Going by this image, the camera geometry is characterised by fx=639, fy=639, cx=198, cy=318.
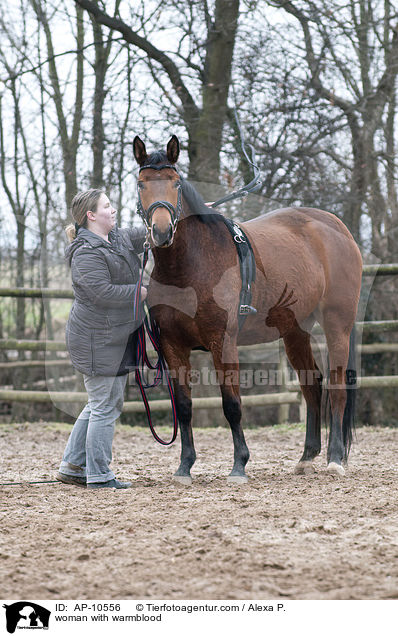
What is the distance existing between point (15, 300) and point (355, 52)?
5.80 metres

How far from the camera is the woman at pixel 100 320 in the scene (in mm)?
Result: 3568

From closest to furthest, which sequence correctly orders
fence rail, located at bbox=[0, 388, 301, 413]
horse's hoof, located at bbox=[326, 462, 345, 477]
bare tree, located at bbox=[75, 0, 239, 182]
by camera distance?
horse's hoof, located at bbox=[326, 462, 345, 477], fence rail, located at bbox=[0, 388, 301, 413], bare tree, located at bbox=[75, 0, 239, 182]

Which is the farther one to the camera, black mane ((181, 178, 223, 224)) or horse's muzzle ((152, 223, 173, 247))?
black mane ((181, 178, 223, 224))

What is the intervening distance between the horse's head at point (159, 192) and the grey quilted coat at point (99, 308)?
39 centimetres

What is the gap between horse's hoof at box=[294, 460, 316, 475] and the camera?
156 inches

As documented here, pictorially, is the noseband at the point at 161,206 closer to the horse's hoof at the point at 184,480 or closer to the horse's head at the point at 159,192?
the horse's head at the point at 159,192

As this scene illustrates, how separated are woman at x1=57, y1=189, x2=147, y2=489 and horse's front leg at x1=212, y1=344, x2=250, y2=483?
0.53 m

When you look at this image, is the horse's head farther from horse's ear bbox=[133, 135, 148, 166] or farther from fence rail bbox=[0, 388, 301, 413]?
fence rail bbox=[0, 388, 301, 413]
